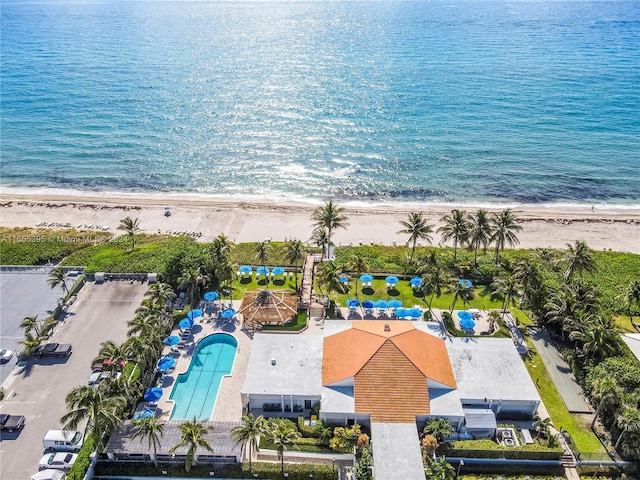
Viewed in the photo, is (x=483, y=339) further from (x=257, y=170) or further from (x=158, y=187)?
(x=158, y=187)

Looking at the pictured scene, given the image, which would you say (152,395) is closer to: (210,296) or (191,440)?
(191,440)

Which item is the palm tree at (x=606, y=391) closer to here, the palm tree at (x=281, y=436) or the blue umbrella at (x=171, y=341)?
the palm tree at (x=281, y=436)

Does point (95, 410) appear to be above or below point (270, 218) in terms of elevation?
below

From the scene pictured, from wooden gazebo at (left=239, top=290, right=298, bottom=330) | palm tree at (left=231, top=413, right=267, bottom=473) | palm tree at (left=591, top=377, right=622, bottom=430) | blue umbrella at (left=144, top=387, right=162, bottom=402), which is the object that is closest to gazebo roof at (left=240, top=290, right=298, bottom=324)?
wooden gazebo at (left=239, top=290, right=298, bottom=330)

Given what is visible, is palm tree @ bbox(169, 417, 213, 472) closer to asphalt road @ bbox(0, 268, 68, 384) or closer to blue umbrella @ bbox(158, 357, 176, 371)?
blue umbrella @ bbox(158, 357, 176, 371)

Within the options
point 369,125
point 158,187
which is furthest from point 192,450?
point 369,125

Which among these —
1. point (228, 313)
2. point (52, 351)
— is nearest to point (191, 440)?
point (228, 313)
